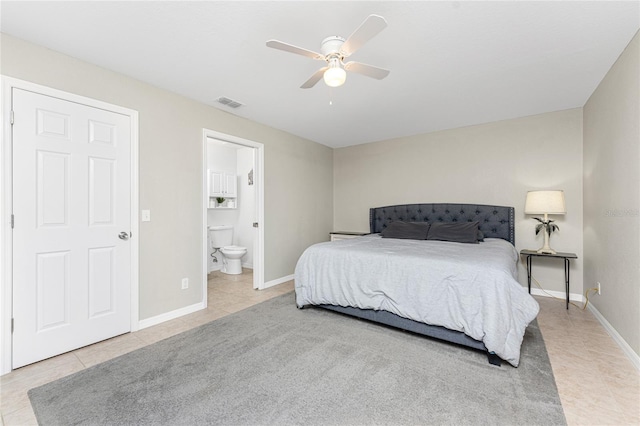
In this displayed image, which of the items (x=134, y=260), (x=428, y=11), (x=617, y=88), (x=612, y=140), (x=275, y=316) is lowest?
(x=275, y=316)

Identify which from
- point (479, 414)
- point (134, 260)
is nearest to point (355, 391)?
point (479, 414)

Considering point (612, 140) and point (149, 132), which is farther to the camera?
point (149, 132)

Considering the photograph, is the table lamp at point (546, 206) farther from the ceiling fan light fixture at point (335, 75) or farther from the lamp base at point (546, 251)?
the ceiling fan light fixture at point (335, 75)

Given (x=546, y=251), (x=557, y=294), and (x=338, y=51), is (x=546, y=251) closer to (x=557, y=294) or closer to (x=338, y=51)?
(x=557, y=294)

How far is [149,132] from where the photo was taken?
282cm

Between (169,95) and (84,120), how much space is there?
85 cm

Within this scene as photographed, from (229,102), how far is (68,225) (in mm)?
1952

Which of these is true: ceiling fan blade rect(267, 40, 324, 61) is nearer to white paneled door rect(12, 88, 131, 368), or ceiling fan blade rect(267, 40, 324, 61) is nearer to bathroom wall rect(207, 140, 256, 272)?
white paneled door rect(12, 88, 131, 368)

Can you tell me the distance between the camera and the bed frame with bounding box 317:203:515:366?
2328 mm

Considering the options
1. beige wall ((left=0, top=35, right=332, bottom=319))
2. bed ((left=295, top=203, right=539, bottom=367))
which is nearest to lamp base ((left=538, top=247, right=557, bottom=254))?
bed ((left=295, top=203, right=539, bottom=367))

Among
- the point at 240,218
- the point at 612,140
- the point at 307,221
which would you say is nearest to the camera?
the point at 612,140

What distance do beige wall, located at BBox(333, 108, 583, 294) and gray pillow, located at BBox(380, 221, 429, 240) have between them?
2.41 feet

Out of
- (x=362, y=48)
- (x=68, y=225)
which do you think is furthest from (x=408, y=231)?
(x=68, y=225)

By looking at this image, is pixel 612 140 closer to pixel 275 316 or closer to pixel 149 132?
pixel 275 316
